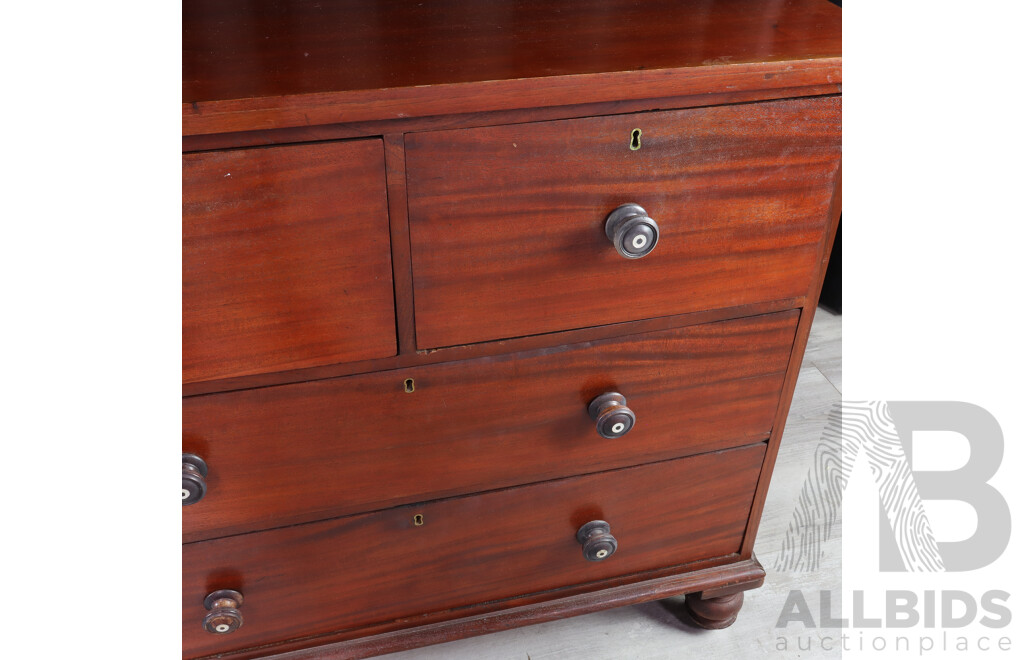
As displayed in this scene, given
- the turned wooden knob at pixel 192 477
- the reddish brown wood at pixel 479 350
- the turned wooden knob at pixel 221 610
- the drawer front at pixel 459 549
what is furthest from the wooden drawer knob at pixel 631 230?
the turned wooden knob at pixel 221 610

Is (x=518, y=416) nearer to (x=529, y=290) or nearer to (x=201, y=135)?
(x=529, y=290)

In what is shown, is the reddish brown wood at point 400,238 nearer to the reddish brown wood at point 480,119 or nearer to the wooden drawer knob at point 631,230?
the reddish brown wood at point 480,119

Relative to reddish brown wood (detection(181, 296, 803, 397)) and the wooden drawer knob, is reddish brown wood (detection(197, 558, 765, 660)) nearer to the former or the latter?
reddish brown wood (detection(181, 296, 803, 397))

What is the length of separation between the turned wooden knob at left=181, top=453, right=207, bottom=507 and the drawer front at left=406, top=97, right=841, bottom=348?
0.23 metres

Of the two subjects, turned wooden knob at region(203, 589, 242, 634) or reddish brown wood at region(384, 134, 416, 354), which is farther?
turned wooden knob at region(203, 589, 242, 634)

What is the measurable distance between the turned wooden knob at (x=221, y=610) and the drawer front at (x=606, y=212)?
1.15 ft

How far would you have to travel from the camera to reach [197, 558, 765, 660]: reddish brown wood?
932 millimetres

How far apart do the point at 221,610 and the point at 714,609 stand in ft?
2.03

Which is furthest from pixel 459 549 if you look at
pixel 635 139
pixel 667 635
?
pixel 635 139

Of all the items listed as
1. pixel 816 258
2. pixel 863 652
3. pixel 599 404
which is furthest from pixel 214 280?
pixel 863 652

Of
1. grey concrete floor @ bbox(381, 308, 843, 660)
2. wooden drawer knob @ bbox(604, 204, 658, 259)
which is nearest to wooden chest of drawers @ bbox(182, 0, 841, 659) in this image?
wooden drawer knob @ bbox(604, 204, 658, 259)

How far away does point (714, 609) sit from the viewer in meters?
1.08
